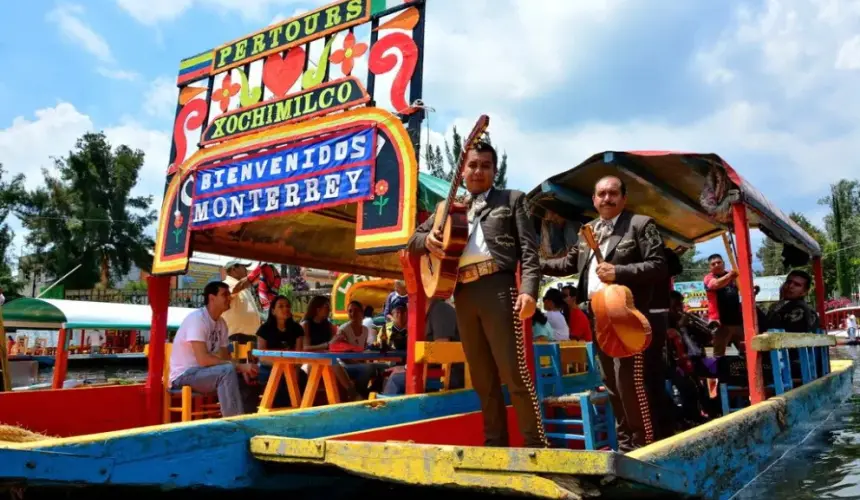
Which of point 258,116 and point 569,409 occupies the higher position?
point 258,116

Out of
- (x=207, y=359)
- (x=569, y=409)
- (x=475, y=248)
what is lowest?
(x=569, y=409)

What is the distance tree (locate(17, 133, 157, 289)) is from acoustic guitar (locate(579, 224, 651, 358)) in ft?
140

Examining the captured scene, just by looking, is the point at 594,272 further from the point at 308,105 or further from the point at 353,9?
the point at 353,9

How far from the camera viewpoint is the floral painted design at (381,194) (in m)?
5.26

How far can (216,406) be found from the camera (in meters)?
6.01

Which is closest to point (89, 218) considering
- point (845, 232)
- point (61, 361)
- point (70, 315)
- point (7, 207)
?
point (7, 207)

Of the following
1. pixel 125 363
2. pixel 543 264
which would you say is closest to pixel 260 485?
pixel 543 264

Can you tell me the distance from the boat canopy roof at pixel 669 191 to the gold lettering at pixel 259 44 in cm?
354

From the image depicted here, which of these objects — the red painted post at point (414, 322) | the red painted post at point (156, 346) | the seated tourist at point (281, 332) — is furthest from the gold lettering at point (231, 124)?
the red painted post at point (414, 322)

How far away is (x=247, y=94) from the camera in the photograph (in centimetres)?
679

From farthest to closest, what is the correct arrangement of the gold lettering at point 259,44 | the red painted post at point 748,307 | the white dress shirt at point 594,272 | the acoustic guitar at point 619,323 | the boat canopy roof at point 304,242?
1. the boat canopy roof at point 304,242
2. the gold lettering at point 259,44
3. the red painted post at point 748,307
4. the white dress shirt at point 594,272
5. the acoustic guitar at point 619,323

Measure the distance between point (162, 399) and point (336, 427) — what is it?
355 centimetres

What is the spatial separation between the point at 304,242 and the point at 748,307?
5540mm

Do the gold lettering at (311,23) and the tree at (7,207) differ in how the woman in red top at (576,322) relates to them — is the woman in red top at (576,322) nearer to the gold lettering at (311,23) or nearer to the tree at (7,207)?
the gold lettering at (311,23)
